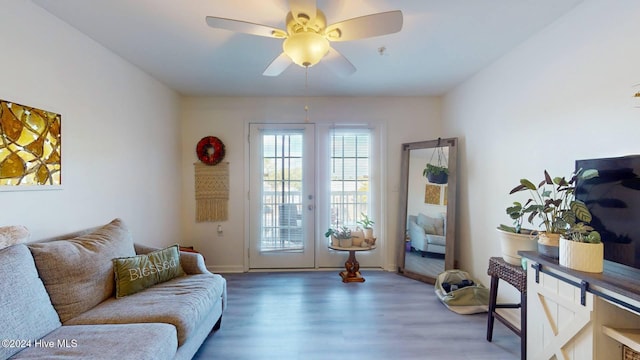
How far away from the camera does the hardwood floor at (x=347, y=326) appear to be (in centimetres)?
191

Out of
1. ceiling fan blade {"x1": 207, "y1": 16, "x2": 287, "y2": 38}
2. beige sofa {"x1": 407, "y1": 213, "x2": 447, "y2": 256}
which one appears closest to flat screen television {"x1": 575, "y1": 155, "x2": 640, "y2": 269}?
beige sofa {"x1": 407, "y1": 213, "x2": 447, "y2": 256}

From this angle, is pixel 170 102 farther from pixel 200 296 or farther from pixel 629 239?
pixel 629 239

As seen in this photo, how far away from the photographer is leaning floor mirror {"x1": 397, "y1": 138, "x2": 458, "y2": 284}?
3.08 m

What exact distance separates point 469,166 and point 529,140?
33.4 inches

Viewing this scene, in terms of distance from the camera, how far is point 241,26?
1.54 metres

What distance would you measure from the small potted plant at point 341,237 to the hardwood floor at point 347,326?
1.56 feet

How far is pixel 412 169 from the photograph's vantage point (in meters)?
3.45

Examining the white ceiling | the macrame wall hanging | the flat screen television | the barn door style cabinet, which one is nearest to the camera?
the barn door style cabinet

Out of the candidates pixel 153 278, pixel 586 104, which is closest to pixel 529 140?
pixel 586 104

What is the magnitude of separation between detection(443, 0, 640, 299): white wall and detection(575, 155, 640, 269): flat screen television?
0.17 meters

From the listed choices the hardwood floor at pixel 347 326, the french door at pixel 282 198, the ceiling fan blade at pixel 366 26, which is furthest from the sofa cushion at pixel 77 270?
the ceiling fan blade at pixel 366 26

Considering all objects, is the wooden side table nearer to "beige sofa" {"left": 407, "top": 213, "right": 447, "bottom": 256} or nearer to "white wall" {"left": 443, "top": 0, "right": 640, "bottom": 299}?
"beige sofa" {"left": 407, "top": 213, "right": 447, "bottom": 256}

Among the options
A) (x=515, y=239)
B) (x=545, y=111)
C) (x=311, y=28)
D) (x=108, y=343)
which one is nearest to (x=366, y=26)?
(x=311, y=28)

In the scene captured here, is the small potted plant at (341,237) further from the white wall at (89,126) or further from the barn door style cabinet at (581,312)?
the white wall at (89,126)
